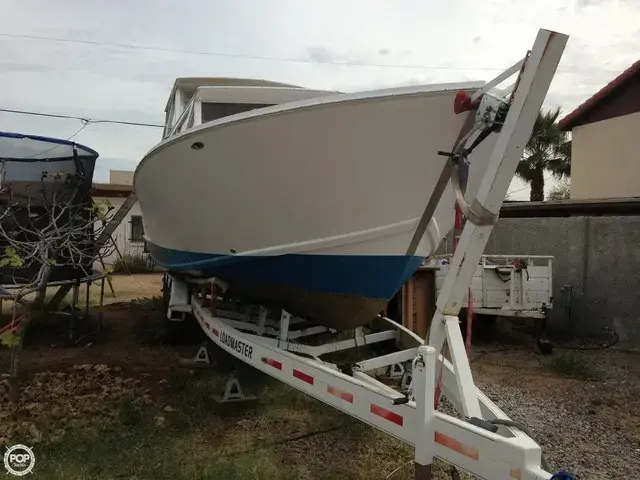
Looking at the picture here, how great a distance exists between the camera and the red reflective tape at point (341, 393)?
3.04m

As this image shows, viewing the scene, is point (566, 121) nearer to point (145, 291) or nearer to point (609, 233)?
point (609, 233)

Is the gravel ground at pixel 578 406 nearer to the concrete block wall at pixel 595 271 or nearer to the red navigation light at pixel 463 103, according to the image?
the concrete block wall at pixel 595 271

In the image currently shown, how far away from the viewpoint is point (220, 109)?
5.19m

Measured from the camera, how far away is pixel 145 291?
12.2m

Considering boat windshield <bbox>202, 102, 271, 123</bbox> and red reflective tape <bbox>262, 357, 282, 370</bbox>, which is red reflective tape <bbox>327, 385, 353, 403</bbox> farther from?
boat windshield <bbox>202, 102, 271, 123</bbox>

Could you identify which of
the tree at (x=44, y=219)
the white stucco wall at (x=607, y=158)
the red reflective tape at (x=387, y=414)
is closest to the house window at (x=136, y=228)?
the tree at (x=44, y=219)

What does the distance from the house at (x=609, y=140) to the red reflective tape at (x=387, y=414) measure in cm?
1178

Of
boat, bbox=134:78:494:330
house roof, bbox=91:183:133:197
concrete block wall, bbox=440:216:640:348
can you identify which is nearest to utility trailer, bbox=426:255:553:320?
concrete block wall, bbox=440:216:640:348

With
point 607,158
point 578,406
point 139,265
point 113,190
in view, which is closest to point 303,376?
point 578,406

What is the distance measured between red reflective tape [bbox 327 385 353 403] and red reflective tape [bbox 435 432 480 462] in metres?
0.64

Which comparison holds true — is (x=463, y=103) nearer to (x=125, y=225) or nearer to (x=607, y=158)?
(x=607, y=158)

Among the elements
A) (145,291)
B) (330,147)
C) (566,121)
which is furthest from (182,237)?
(566,121)

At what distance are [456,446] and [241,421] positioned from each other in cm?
233

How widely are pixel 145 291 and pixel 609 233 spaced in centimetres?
908
